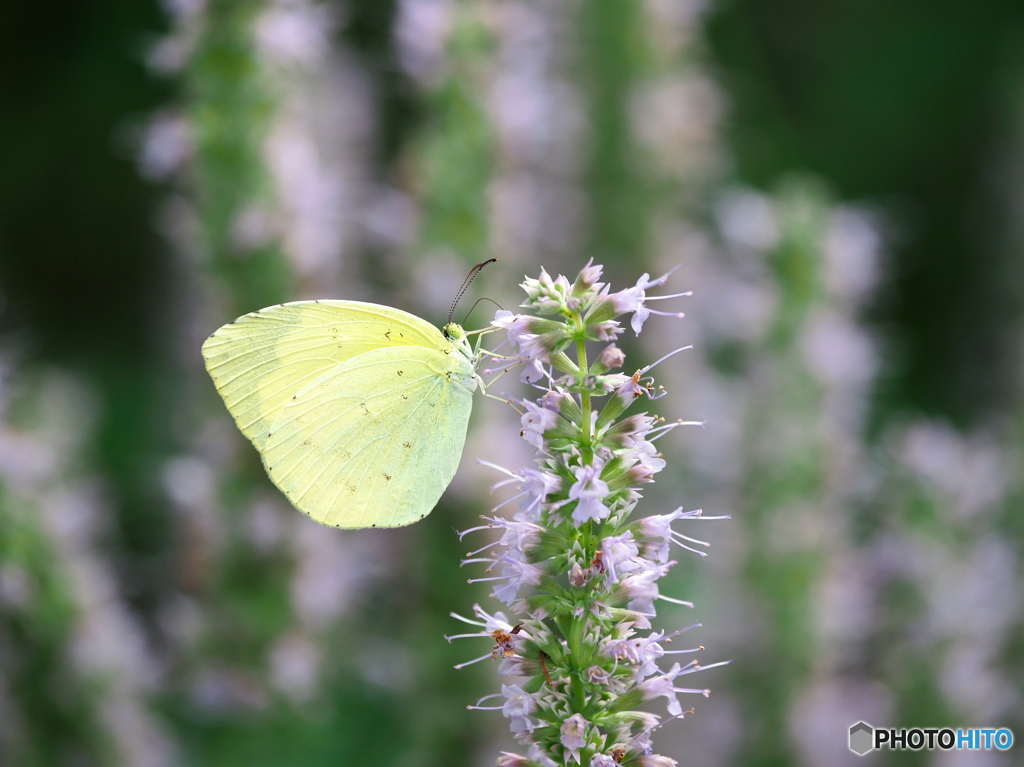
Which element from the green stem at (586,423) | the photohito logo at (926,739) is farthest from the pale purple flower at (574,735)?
the photohito logo at (926,739)

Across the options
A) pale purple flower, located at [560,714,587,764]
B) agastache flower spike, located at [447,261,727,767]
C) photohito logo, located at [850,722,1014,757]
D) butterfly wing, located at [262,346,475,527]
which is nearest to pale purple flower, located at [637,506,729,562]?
agastache flower spike, located at [447,261,727,767]

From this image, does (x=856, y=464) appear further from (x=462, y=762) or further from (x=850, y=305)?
(x=462, y=762)

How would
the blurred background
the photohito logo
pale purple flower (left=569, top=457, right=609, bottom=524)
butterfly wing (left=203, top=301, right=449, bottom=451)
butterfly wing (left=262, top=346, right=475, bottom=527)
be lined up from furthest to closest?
the blurred background, the photohito logo, butterfly wing (left=203, top=301, right=449, bottom=451), butterfly wing (left=262, top=346, right=475, bottom=527), pale purple flower (left=569, top=457, right=609, bottom=524)

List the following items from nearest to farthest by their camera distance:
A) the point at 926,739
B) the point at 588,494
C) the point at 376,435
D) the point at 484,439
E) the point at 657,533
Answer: the point at 588,494 → the point at 657,533 → the point at 376,435 → the point at 926,739 → the point at 484,439

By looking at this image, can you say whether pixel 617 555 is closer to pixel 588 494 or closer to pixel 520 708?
pixel 588 494

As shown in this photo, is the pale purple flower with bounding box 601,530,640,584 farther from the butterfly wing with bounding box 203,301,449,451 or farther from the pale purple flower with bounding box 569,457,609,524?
the butterfly wing with bounding box 203,301,449,451

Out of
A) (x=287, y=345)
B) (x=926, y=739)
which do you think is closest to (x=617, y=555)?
(x=287, y=345)

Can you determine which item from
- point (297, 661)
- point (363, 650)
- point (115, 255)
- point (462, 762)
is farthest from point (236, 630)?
point (115, 255)

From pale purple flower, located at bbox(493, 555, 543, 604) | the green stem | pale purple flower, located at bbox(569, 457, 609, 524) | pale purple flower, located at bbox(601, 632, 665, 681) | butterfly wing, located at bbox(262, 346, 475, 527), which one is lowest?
pale purple flower, located at bbox(601, 632, 665, 681)
